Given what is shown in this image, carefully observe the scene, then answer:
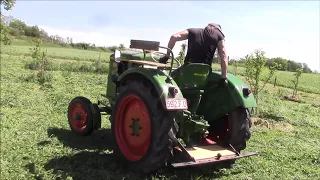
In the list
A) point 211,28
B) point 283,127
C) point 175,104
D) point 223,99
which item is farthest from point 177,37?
point 283,127

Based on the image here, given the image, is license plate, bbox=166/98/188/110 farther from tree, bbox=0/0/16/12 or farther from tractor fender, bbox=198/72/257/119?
tree, bbox=0/0/16/12

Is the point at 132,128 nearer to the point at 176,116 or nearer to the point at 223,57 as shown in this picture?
the point at 176,116

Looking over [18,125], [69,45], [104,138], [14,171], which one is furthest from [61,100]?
[69,45]

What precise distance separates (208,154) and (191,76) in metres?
1.13

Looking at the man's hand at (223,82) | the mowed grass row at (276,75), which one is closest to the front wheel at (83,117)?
the man's hand at (223,82)

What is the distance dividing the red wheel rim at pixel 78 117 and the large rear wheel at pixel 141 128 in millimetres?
1481

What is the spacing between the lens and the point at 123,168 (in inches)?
201

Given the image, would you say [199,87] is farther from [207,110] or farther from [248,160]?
[248,160]

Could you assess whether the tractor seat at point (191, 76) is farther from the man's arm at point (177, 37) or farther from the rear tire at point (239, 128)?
the rear tire at point (239, 128)

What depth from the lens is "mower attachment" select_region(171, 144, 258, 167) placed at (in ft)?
15.0

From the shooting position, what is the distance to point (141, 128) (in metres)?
4.95

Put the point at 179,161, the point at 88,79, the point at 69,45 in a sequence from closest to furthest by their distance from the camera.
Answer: the point at 179,161, the point at 88,79, the point at 69,45

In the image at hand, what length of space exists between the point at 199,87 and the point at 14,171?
2.83m

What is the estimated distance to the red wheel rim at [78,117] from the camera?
21.9 ft
